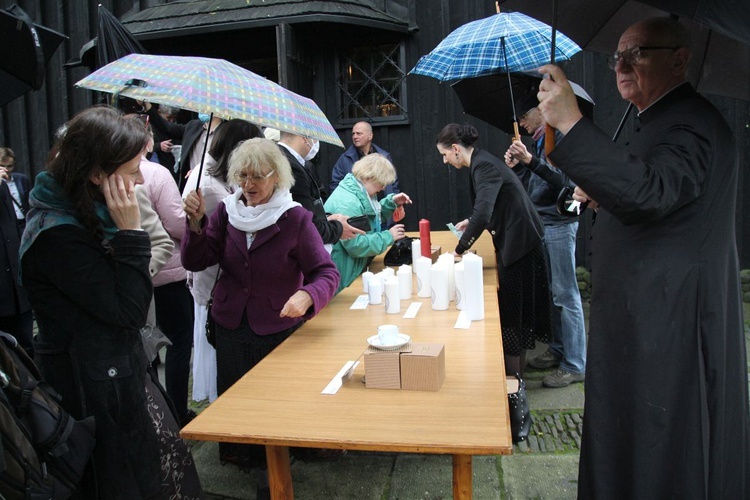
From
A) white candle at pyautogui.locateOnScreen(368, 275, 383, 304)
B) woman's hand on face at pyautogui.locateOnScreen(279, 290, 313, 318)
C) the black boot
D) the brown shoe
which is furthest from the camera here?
the brown shoe

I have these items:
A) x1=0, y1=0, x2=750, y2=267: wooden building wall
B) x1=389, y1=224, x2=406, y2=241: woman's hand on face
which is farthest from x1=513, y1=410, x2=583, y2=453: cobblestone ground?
x1=0, y1=0, x2=750, y2=267: wooden building wall

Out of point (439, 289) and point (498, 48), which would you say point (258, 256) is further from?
point (498, 48)

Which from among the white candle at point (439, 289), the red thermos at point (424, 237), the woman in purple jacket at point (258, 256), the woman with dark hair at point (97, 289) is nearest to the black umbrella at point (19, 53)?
the woman with dark hair at point (97, 289)

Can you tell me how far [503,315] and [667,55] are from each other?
8.33 feet

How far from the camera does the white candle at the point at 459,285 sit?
2924mm

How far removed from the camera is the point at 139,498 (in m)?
1.91

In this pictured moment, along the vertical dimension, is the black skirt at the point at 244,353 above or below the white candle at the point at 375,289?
below

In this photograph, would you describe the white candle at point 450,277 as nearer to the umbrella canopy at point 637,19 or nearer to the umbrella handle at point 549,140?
the umbrella canopy at point 637,19

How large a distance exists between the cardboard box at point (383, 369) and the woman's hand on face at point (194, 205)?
114cm

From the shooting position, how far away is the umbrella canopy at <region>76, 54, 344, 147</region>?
2.15 metres

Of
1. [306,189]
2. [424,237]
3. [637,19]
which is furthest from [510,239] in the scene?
[637,19]

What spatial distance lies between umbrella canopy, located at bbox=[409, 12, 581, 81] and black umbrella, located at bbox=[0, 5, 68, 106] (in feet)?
9.32

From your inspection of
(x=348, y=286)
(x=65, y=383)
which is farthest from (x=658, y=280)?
(x=348, y=286)

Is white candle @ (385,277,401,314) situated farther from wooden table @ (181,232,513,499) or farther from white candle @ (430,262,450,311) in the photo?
wooden table @ (181,232,513,499)
